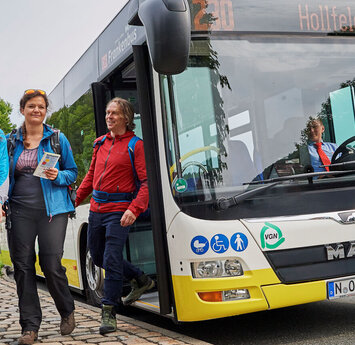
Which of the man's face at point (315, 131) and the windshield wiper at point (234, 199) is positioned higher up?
the man's face at point (315, 131)

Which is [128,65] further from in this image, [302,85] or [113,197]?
[302,85]

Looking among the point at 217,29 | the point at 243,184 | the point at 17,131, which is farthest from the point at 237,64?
the point at 17,131

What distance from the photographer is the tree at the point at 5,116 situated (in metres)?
48.7

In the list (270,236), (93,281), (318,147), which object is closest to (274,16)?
(318,147)

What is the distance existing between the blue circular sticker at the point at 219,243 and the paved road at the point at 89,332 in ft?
2.32

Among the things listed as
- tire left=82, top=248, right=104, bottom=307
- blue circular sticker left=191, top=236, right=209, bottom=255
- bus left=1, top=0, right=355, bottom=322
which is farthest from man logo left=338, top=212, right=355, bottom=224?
tire left=82, top=248, right=104, bottom=307

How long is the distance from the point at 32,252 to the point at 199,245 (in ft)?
4.73

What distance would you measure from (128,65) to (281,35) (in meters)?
1.64

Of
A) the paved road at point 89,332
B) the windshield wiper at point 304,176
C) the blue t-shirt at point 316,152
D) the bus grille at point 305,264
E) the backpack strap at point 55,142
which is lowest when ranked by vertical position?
the paved road at point 89,332

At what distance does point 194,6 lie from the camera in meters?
5.14

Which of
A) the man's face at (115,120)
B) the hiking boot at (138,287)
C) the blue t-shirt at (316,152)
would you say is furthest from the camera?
the hiking boot at (138,287)

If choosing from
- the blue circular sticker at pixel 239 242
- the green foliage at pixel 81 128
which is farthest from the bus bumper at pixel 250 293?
the green foliage at pixel 81 128

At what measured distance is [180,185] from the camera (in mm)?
5133

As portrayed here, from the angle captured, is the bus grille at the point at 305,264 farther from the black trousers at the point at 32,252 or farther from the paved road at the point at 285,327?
the black trousers at the point at 32,252
